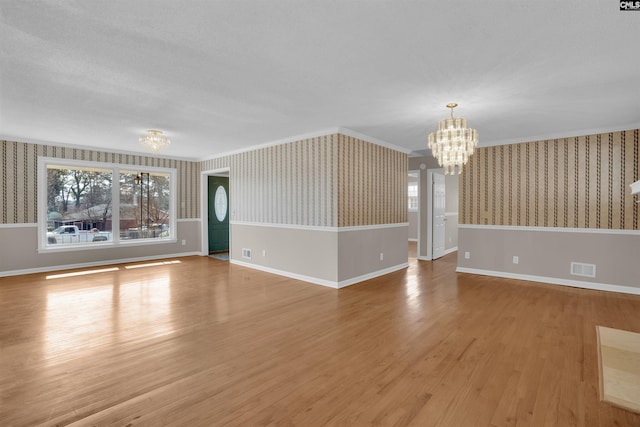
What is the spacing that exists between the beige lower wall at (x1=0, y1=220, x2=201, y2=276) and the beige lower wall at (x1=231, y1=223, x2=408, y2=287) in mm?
2592

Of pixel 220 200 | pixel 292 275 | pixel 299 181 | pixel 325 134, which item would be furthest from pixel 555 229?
pixel 220 200

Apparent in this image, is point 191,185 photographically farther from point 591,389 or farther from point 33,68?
point 591,389

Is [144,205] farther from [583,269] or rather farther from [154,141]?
[583,269]

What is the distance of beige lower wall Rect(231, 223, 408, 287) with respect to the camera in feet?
16.3

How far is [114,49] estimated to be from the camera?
2453 mm

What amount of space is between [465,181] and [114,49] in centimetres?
597

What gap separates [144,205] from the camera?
292 inches

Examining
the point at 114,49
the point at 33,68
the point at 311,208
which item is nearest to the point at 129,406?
the point at 114,49

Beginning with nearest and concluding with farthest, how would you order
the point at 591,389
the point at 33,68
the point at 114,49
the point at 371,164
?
the point at 591,389 < the point at 114,49 < the point at 33,68 < the point at 371,164

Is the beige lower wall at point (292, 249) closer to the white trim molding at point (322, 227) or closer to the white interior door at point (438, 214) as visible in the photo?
the white trim molding at point (322, 227)

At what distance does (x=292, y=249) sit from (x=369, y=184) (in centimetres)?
185

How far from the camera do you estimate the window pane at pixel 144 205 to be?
23.3 ft

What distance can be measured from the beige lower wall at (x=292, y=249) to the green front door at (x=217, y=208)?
1.79m

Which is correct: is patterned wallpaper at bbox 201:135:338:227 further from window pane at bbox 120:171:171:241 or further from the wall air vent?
the wall air vent
